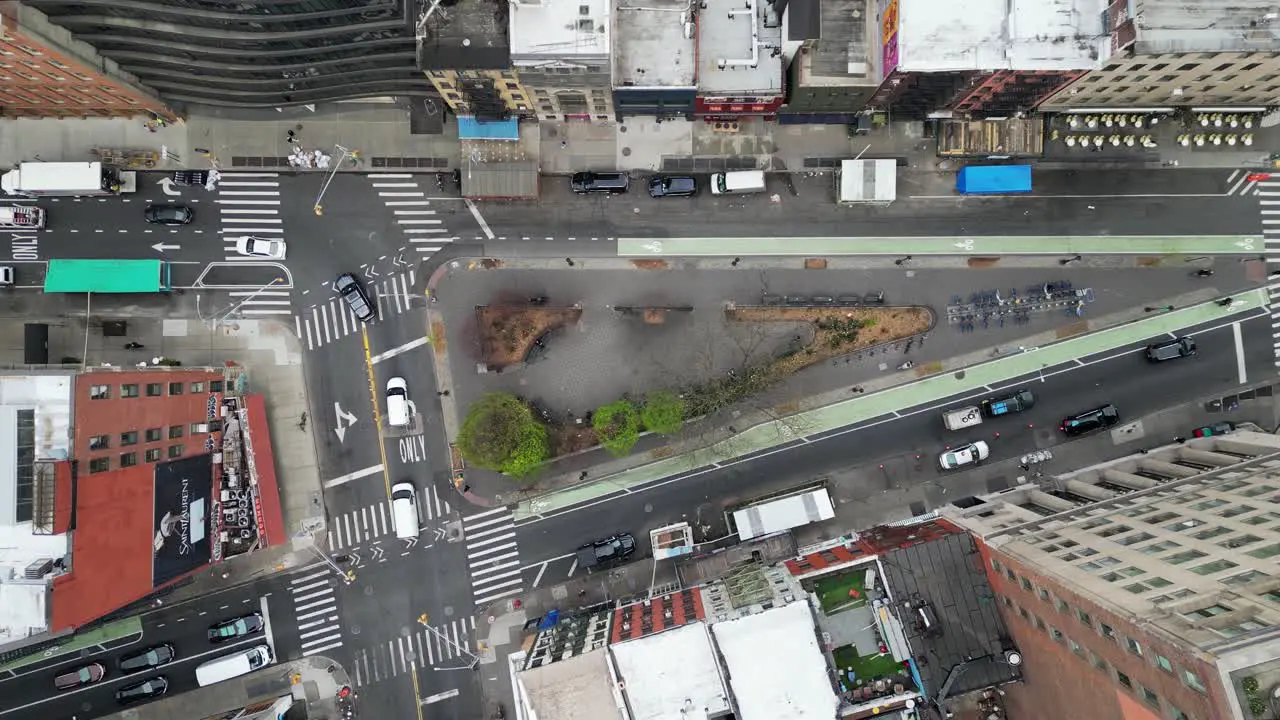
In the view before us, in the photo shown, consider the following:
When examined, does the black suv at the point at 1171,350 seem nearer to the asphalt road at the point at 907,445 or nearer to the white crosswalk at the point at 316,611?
the asphalt road at the point at 907,445

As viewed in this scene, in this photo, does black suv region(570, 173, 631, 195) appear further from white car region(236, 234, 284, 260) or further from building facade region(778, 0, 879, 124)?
white car region(236, 234, 284, 260)

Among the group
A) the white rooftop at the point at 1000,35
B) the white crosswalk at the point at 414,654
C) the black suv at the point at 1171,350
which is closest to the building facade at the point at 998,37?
the white rooftop at the point at 1000,35

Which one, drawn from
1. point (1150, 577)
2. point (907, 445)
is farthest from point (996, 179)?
point (1150, 577)

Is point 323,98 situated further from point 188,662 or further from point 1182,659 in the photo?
point 1182,659

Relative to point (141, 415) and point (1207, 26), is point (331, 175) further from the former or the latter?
point (1207, 26)

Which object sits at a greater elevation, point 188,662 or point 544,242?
point 544,242

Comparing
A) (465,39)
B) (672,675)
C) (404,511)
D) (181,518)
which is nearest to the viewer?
(672,675)

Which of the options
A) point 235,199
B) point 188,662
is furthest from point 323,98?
point 188,662
